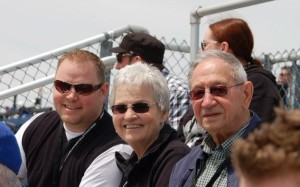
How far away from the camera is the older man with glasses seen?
4152 mm

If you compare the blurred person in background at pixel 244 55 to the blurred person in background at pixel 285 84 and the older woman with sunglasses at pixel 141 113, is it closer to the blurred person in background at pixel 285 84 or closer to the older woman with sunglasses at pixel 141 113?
the older woman with sunglasses at pixel 141 113

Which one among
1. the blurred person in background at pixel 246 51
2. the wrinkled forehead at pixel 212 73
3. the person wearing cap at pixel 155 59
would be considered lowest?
the person wearing cap at pixel 155 59

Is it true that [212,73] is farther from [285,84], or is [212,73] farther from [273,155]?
[273,155]

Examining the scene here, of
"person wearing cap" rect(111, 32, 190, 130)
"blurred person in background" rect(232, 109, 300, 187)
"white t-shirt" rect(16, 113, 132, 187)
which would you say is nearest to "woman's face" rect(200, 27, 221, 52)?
"person wearing cap" rect(111, 32, 190, 130)

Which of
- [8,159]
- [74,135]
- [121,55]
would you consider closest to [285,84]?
[121,55]

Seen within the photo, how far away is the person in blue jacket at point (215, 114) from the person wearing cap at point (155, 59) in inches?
49.4

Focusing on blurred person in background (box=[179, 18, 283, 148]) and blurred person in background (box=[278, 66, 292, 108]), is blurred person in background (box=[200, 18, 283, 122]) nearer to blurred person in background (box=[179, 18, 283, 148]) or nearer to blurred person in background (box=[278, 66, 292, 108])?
blurred person in background (box=[179, 18, 283, 148])

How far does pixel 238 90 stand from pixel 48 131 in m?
1.50

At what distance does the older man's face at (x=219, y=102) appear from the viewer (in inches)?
132

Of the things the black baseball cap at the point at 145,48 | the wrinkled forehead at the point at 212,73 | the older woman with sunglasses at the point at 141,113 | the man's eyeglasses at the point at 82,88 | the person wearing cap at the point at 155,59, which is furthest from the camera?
the black baseball cap at the point at 145,48

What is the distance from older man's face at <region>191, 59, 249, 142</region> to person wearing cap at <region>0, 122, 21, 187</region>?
3.85ft

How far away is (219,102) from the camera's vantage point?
3.38 meters

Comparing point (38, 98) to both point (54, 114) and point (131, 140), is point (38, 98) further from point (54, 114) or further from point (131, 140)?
point (131, 140)

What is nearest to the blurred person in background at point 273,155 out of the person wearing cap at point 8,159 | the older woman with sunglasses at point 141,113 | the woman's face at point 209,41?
the person wearing cap at point 8,159
